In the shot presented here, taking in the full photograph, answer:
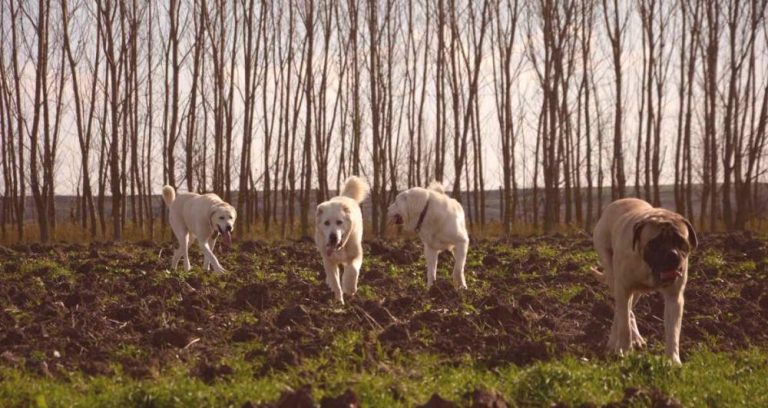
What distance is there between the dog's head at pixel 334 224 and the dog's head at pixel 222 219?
12.6 ft

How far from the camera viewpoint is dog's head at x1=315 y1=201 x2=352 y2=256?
9141mm

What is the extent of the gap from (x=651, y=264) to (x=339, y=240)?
3.83m

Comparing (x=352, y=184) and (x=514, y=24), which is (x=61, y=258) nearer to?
(x=352, y=184)

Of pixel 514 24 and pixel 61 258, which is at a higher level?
pixel 514 24

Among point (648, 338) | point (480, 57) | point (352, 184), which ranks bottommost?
point (648, 338)

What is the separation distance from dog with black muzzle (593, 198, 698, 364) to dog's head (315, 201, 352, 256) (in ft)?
10.2

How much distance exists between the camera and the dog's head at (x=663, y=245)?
19.2 ft

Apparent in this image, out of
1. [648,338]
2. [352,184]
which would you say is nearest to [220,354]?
[648,338]

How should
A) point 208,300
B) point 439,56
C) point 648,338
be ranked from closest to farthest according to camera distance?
point 648,338 < point 208,300 < point 439,56

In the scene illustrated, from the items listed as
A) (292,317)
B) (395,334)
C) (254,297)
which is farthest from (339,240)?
(395,334)

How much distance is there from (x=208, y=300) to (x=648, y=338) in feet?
13.4

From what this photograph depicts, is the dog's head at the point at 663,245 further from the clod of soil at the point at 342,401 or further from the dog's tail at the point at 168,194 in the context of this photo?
the dog's tail at the point at 168,194

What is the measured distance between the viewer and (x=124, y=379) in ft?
19.0

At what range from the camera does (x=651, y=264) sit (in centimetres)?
597
